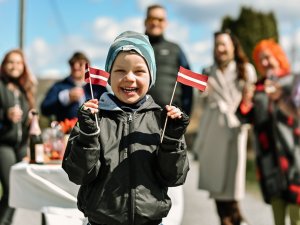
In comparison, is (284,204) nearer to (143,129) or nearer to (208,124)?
(208,124)

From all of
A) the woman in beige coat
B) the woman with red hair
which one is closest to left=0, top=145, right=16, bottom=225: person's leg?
the woman in beige coat

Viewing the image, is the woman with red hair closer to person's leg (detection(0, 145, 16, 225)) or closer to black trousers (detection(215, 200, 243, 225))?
black trousers (detection(215, 200, 243, 225))

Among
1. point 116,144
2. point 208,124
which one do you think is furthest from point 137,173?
point 208,124

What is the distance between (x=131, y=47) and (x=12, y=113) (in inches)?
119

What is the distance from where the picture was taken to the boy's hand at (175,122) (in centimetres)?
248

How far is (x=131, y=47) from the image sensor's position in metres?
2.58

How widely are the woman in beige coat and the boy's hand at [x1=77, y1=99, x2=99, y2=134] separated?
3.12m

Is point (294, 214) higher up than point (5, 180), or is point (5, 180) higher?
point (5, 180)

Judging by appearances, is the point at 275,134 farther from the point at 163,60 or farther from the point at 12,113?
the point at 12,113

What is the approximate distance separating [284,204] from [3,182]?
8.25ft

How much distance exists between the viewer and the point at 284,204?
4586mm

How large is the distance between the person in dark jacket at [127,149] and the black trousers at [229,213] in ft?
9.48

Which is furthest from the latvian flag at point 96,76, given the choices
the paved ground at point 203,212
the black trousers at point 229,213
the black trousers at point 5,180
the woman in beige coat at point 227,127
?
the paved ground at point 203,212

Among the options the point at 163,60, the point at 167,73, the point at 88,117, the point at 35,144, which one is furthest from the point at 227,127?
the point at 88,117
